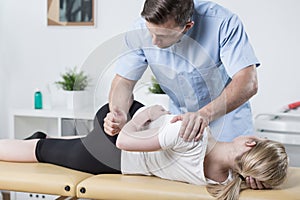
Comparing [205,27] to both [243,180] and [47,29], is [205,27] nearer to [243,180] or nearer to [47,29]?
[243,180]

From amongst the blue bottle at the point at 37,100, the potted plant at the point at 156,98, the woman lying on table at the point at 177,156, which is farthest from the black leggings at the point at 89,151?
the blue bottle at the point at 37,100

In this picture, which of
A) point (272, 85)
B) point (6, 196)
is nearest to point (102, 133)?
point (6, 196)

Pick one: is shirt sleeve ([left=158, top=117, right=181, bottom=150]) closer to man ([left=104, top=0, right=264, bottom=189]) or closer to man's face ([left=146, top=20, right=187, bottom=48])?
man ([left=104, top=0, right=264, bottom=189])

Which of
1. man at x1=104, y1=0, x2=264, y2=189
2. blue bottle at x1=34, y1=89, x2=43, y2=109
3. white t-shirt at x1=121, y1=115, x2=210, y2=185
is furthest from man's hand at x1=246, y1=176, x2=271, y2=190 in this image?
blue bottle at x1=34, y1=89, x2=43, y2=109

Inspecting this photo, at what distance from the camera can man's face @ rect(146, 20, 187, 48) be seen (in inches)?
62.0

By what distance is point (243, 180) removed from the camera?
5.31ft

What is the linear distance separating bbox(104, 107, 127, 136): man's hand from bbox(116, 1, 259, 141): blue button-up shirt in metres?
0.17

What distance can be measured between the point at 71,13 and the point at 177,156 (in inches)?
70.7

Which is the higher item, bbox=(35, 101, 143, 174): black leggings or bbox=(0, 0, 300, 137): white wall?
bbox=(0, 0, 300, 137): white wall

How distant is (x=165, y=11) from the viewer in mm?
1570

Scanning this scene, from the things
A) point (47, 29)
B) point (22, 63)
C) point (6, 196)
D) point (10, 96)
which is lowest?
point (6, 196)

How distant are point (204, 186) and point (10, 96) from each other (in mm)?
2128

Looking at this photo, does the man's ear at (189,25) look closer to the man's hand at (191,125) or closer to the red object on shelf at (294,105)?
the man's hand at (191,125)

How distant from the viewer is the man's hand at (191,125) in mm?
1540
